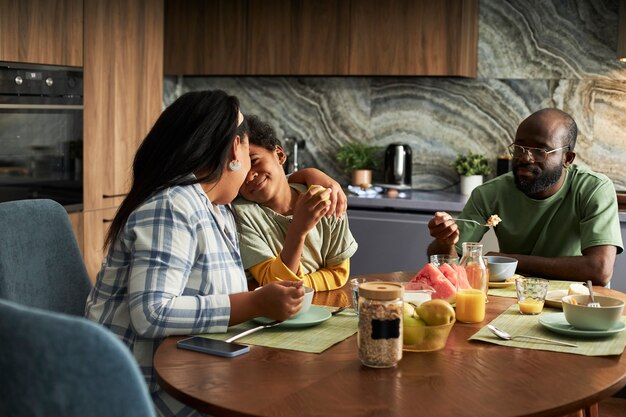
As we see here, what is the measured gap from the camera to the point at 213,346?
1695 millimetres

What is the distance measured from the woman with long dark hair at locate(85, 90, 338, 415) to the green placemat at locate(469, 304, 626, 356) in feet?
1.44

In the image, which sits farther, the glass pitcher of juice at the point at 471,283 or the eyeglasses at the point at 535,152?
the eyeglasses at the point at 535,152

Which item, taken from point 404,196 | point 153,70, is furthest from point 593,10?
point 153,70

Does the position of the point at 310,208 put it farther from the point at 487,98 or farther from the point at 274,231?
the point at 487,98

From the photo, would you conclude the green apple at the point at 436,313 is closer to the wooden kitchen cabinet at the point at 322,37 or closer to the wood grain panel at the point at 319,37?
the wooden kitchen cabinet at the point at 322,37

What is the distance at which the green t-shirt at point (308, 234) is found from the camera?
2422 mm

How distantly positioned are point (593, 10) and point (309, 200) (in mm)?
2974

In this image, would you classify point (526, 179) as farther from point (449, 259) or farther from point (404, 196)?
point (404, 196)

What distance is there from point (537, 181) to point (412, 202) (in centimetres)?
147

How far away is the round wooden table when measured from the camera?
1.39 meters

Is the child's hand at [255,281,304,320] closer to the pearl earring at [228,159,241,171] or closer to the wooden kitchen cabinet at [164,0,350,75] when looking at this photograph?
the pearl earring at [228,159,241,171]

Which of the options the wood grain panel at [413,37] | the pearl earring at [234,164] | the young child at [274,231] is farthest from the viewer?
the wood grain panel at [413,37]

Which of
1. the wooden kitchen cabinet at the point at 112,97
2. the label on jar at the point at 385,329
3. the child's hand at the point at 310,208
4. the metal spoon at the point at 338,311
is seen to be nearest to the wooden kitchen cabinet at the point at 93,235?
the wooden kitchen cabinet at the point at 112,97

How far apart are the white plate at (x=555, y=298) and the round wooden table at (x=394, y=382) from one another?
43 centimetres
